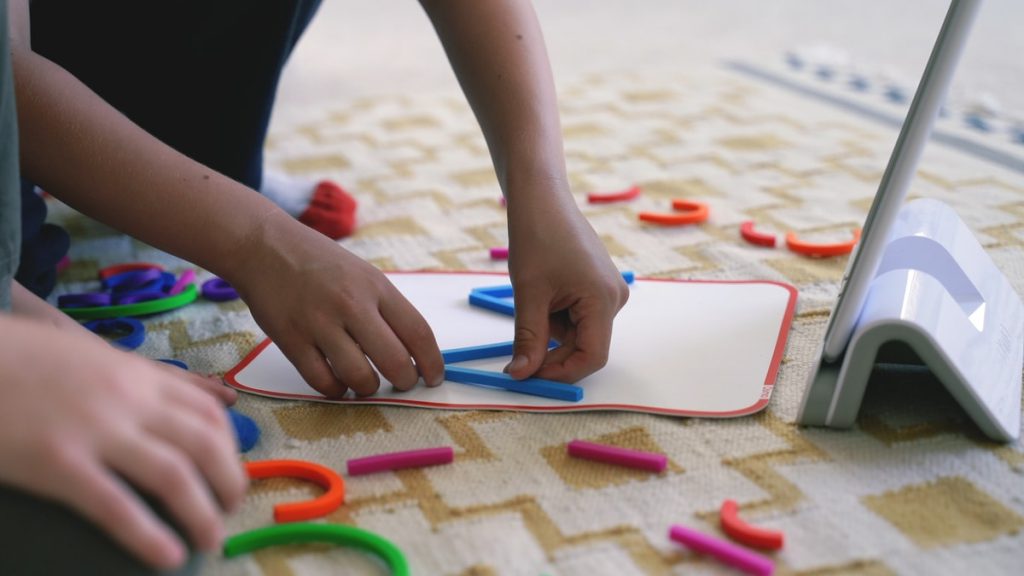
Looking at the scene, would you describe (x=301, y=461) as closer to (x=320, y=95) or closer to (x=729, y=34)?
(x=320, y=95)

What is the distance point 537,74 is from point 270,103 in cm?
37

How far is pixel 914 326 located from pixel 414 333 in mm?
310

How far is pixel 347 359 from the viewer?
2.08 feet

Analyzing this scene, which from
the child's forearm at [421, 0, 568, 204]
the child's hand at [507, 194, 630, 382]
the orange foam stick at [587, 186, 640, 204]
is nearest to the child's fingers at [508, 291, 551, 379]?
the child's hand at [507, 194, 630, 382]

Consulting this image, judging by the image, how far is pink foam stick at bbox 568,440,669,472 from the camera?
1.93 feet

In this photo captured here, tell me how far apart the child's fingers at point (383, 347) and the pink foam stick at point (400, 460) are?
2.5 inches

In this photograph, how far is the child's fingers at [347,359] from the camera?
2.07 feet

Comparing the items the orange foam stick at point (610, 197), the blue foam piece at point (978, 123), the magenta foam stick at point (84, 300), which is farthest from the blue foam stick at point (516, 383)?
the blue foam piece at point (978, 123)

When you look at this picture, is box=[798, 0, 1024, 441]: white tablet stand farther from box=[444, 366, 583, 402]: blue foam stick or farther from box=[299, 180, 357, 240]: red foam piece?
box=[299, 180, 357, 240]: red foam piece

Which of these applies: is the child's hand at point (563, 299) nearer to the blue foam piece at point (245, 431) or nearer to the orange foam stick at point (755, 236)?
the blue foam piece at point (245, 431)

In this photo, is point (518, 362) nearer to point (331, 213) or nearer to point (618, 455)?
point (618, 455)

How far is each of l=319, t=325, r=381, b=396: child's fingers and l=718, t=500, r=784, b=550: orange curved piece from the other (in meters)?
0.24

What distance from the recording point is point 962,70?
1820mm

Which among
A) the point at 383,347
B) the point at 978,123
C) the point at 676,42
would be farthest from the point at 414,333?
the point at 676,42
